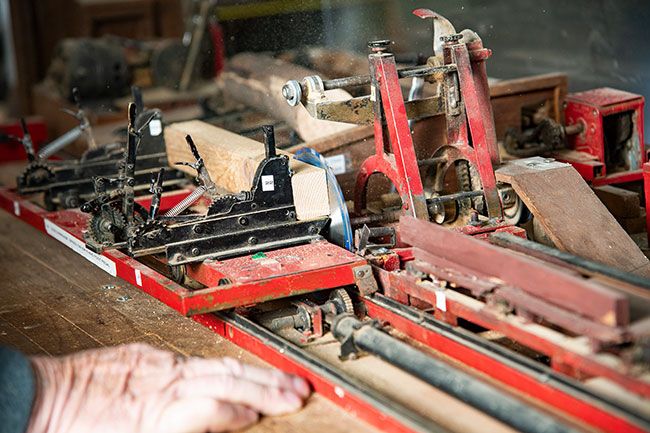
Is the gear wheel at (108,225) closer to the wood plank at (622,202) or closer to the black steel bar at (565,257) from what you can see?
the black steel bar at (565,257)

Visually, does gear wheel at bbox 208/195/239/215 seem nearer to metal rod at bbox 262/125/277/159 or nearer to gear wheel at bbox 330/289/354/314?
metal rod at bbox 262/125/277/159

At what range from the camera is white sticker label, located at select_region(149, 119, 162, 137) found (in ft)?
19.5

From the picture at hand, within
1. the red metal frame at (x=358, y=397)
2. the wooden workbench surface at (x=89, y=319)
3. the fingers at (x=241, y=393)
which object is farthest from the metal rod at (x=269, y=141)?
the fingers at (x=241, y=393)

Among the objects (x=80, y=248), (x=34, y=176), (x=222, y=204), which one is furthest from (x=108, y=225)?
(x=34, y=176)

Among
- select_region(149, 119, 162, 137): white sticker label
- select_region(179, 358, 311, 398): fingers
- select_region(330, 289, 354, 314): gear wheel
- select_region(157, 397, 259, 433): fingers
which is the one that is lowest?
select_region(157, 397, 259, 433): fingers

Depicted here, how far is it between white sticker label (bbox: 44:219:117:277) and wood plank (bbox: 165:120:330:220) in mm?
660

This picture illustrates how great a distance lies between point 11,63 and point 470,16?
4.20 m

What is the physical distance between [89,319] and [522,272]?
1941 mm

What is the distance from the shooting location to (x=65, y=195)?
5.85 m

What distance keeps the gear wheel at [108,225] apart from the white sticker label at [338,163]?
48.6 inches

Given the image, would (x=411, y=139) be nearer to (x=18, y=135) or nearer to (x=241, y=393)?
(x=241, y=393)

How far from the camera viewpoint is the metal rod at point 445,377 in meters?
3.27

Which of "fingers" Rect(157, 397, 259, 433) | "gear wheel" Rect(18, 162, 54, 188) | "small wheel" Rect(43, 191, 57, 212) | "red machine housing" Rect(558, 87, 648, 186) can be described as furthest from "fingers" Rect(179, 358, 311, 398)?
"gear wheel" Rect(18, 162, 54, 188)

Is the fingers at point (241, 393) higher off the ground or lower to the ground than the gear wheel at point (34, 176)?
lower
